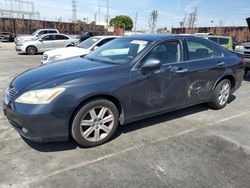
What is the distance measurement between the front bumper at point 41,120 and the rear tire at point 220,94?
10.5ft

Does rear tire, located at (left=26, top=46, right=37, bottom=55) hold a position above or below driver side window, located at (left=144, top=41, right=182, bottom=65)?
below

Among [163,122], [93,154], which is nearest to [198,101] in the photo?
[163,122]

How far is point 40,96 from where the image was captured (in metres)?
2.86

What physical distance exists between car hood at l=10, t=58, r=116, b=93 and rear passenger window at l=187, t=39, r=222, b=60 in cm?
166

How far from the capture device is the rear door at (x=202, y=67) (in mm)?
4199

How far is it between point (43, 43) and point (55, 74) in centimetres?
1408

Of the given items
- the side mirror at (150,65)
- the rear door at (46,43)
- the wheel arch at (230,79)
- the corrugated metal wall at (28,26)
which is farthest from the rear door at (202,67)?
the corrugated metal wall at (28,26)

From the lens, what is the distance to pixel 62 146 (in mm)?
3303

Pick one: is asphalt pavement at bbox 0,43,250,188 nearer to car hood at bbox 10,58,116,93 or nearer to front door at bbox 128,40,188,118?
front door at bbox 128,40,188,118

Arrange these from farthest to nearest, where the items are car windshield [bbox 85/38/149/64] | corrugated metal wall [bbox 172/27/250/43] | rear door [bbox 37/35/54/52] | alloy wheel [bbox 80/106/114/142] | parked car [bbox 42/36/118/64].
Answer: corrugated metal wall [bbox 172/27/250/43]
rear door [bbox 37/35/54/52]
parked car [bbox 42/36/118/64]
car windshield [bbox 85/38/149/64]
alloy wheel [bbox 80/106/114/142]

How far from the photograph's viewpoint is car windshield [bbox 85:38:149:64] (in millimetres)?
3678

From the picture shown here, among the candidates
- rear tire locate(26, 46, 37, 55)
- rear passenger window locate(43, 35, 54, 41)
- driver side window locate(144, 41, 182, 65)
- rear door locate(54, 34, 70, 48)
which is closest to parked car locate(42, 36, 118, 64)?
driver side window locate(144, 41, 182, 65)

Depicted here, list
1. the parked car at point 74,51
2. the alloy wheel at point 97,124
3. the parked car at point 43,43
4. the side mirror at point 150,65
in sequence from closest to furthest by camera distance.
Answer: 1. the alloy wheel at point 97,124
2. the side mirror at point 150,65
3. the parked car at point 74,51
4. the parked car at point 43,43

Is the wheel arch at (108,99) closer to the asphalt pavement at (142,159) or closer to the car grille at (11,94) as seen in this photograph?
the asphalt pavement at (142,159)
